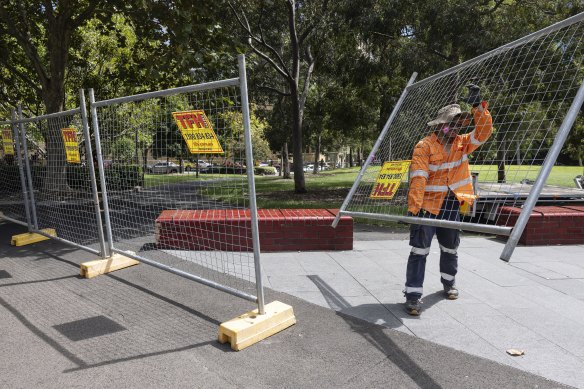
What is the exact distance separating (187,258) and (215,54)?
5429mm

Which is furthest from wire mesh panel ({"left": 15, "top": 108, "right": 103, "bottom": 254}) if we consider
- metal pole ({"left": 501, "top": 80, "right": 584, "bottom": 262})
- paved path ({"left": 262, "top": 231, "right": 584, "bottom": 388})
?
metal pole ({"left": 501, "top": 80, "right": 584, "bottom": 262})

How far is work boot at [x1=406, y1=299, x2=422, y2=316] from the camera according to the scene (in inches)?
155

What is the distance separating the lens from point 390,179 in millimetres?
4340

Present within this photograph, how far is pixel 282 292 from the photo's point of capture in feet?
15.1

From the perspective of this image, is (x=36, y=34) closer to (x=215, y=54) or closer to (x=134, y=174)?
(x=215, y=54)

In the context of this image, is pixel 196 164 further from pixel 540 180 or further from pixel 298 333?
pixel 540 180

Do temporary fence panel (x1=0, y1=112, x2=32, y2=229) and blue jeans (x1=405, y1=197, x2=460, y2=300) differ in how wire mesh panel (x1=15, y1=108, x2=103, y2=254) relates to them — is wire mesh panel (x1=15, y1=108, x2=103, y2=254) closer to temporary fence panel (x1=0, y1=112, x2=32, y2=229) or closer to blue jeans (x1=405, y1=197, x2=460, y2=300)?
temporary fence panel (x1=0, y1=112, x2=32, y2=229)

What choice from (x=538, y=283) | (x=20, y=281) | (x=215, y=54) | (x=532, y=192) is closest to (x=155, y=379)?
(x=532, y=192)

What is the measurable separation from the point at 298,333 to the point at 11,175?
321 inches

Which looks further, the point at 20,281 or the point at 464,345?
the point at 20,281

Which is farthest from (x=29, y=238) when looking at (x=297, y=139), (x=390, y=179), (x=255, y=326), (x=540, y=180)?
(x=297, y=139)

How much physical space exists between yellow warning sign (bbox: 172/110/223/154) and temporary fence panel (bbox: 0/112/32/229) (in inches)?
174

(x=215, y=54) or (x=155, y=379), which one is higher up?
(x=215, y=54)

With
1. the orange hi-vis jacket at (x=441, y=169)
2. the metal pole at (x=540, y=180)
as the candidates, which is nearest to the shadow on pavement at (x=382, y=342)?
the metal pole at (x=540, y=180)
